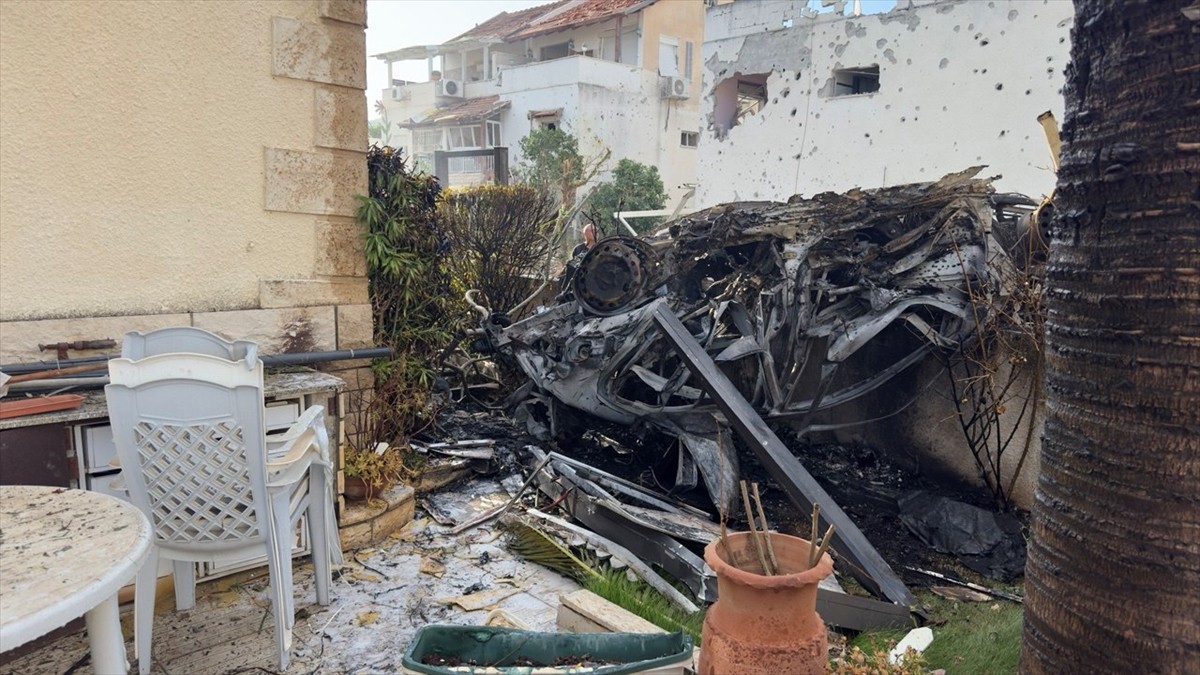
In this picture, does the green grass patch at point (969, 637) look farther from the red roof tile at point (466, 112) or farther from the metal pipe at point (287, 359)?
the red roof tile at point (466, 112)

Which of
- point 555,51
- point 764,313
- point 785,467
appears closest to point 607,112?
point 555,51

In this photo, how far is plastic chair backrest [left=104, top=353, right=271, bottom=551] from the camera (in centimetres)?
290

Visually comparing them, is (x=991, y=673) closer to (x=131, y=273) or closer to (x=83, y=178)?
(x=131, y=273)

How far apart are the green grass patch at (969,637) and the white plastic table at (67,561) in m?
3.06

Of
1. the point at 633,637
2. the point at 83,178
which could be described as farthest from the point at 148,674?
the point at 83,178

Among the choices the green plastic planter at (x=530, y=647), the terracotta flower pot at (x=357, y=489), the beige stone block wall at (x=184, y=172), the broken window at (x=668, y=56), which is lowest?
the terracotta flower pot at (x=357, y=489)

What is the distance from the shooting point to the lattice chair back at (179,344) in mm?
3555

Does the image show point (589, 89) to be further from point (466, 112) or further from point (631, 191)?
point (466, 112)

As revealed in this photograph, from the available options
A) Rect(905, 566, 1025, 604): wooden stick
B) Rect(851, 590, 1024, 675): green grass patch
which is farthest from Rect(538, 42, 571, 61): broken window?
Rect(851, 590, 1024, 675): green grass patch

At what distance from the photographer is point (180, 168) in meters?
3.94

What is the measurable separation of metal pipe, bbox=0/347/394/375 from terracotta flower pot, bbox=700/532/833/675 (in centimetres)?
294

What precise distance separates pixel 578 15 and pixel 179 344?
86.1 ft

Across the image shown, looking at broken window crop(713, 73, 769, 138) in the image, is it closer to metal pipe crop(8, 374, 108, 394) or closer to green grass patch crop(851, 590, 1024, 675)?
green grass patch crop(851, 590, 1024, 675)

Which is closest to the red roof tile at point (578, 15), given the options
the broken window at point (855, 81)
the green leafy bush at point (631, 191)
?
the green leafy bush at point (631, 191)
